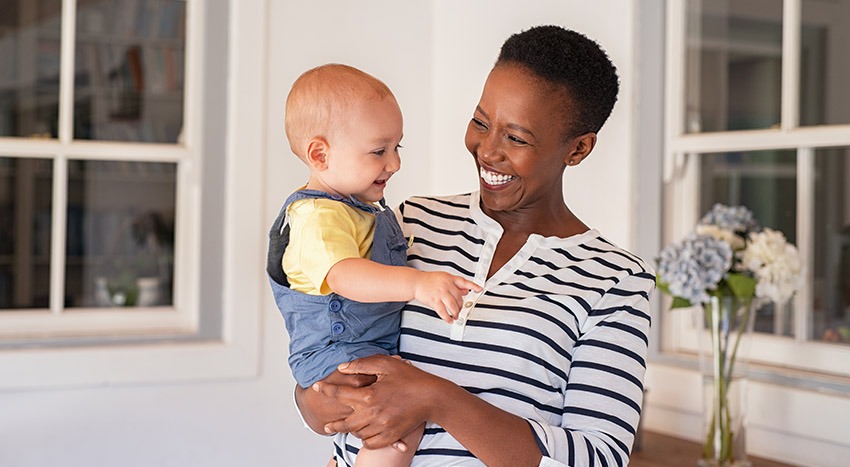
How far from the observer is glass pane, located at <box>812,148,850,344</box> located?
7.07 feet

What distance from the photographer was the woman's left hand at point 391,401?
128cm

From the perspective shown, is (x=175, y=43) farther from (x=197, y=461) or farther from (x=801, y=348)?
(x=801, y=348)

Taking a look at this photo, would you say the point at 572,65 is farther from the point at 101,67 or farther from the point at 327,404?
the point at 101,67

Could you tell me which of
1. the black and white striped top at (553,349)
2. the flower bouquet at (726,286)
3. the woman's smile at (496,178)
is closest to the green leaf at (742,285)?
the flower bouquet at (726,286)

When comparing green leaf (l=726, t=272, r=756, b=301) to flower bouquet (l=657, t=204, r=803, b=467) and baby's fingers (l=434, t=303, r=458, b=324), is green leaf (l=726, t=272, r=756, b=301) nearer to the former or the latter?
flower bouquet (l=657, t=204, r=803, b=467)

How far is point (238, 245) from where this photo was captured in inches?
115

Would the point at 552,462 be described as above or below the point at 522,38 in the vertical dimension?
below

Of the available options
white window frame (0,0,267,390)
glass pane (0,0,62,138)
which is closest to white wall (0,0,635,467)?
white window frame (0,0,267,390)

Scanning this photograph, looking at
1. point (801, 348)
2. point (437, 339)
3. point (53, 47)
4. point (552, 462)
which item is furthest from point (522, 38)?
point (53, 47)

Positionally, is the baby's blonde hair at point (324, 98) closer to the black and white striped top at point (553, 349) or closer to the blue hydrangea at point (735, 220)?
the black and white striped top at point (553, 349)

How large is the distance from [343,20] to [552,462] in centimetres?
219

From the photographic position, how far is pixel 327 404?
137cm

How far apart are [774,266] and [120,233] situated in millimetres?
2396

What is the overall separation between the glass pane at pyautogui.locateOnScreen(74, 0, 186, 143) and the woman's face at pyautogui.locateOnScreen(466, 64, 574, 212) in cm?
206
